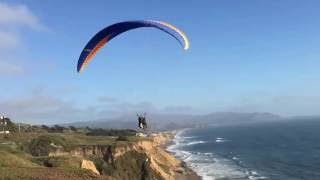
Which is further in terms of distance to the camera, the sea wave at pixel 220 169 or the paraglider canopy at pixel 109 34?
the sea wave at pixel 220 169

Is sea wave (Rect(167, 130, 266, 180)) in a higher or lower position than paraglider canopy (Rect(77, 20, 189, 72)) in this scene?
lower

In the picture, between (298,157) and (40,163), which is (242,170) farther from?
(40,163)

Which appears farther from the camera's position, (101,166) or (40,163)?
(101,166)

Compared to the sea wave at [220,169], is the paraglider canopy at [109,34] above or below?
above

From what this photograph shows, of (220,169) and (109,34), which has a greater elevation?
(109,34)

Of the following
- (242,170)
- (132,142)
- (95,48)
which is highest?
(95,48)

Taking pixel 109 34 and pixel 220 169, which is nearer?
pixel 109 34

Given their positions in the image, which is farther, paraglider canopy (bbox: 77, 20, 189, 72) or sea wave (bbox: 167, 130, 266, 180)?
sea wave (bbox: 167, 130, 266, 180)


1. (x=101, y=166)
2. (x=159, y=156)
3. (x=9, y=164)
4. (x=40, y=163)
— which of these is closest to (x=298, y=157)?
(x=159, y=156)
